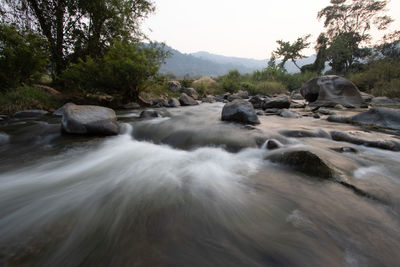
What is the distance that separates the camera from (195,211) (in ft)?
4.25

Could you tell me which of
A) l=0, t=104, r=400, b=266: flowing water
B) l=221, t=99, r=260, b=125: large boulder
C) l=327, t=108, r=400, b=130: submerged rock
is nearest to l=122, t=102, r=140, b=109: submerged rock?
l=221, t=99, r=260, b=125: large boulder

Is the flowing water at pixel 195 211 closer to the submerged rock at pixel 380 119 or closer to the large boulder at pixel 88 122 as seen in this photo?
the large boulder at pixel 88 122

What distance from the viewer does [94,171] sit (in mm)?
2148

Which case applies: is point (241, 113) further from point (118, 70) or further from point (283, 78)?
point (283, 78)

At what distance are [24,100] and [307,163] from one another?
8847 mm

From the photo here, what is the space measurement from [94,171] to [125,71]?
18.3ft

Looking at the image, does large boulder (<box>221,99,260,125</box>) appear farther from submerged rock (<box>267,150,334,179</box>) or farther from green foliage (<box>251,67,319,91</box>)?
green foliage (<box>251,67,319,91</box>)

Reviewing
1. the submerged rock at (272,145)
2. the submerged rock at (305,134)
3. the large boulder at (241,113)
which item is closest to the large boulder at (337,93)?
the large boulder at (241,113)

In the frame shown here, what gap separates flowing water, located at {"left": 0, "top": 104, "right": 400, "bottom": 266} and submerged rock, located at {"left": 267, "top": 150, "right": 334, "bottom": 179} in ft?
0.41

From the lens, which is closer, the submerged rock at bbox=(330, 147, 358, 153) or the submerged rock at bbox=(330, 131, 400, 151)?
the submerged rock at bbox=(330, 147, 358, 153)

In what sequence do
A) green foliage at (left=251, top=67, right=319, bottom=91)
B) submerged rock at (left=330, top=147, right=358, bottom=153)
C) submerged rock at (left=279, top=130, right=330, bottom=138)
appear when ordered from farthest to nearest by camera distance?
green foliage at (left=251, top=67, right=319, bottom=91) → submerged rock at (left=279, top=130, right=330, bottom=138) → submerged rock at (left=330, top=147, right=358, bottom=153)

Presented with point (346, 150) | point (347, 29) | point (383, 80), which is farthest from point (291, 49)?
point (346, 150)

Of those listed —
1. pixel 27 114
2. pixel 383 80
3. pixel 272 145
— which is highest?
pixel 383 80

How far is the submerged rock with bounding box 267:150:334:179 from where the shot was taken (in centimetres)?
170
